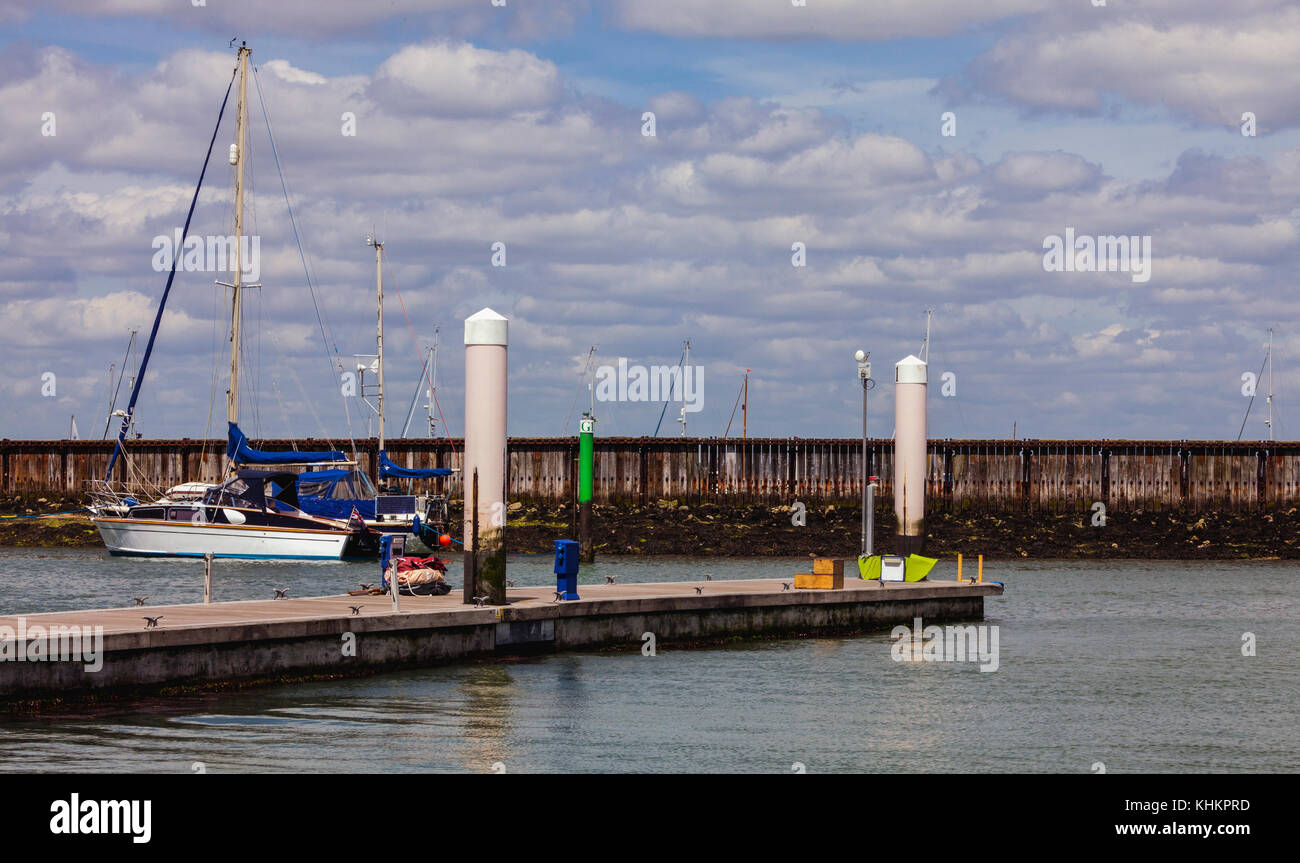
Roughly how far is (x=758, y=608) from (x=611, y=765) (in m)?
14.4

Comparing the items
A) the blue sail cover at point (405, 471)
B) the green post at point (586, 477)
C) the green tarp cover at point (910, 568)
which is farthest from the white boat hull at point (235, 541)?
the green tarp cover at point (910, 568)

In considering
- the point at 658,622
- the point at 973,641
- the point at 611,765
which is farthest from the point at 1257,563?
the point at 611,765

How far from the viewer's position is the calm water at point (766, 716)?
19594 mm

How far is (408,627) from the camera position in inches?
1043

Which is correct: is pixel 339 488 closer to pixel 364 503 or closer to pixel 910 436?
pixel 364 503

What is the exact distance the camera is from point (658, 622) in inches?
1252

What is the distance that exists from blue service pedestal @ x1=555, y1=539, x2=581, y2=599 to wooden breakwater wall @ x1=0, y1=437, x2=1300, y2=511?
38.2 meters

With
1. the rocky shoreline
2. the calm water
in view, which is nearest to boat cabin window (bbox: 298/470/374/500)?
the rocky shoreline

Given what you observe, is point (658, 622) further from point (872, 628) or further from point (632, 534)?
point (632, 534)

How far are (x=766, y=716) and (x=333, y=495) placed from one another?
130 feet

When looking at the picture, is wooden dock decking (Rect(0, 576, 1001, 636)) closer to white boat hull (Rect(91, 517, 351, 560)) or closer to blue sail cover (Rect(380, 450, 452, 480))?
white boat hull (Rect(91, 517, 351, 560))

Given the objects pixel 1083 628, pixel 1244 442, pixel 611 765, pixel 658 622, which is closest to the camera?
pixel 611 765
